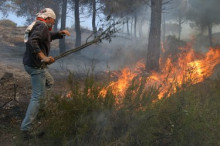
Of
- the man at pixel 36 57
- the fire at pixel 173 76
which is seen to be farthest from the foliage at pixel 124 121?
the man at pixel 36 57

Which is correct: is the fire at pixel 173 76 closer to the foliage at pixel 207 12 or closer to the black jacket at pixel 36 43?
the black jacket at pixel 36 43

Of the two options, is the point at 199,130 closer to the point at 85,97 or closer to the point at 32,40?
the point at 85,97

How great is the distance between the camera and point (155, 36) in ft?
31.8

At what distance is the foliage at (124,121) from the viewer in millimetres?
3070

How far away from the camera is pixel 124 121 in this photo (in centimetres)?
332

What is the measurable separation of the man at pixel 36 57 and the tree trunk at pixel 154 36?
20.9ft

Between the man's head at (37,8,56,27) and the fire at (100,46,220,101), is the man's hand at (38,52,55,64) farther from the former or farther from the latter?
the fire at (100,46,220,101)

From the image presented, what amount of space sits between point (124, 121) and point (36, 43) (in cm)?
170

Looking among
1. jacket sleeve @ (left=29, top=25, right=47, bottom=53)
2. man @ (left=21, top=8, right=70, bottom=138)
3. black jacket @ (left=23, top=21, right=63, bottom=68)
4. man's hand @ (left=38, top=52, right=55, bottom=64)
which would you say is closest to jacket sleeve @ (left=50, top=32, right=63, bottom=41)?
man @ (left=21, top=8, right=70, bottom=138)

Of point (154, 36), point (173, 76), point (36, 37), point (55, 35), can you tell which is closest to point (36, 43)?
point (36, 37)

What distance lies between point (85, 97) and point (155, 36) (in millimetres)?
7032

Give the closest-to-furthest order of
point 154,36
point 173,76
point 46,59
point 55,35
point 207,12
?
point 46,59, point 55,35, point 173,76, point 154,36, point 207,12

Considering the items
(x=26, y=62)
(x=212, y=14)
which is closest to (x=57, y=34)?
(x=26, y=62)

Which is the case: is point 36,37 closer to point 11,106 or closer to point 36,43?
point 36,43
